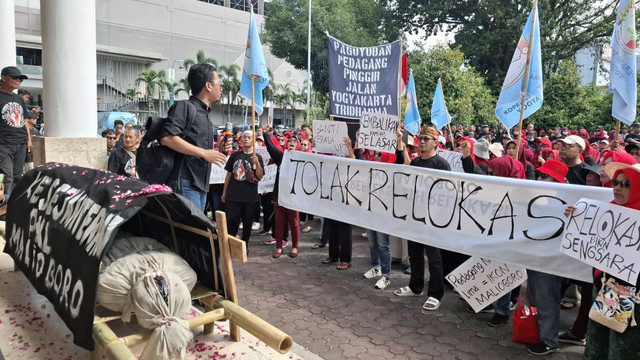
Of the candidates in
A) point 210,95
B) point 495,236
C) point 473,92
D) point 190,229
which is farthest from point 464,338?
point 473,92

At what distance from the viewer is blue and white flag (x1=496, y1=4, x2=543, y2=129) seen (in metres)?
6.03

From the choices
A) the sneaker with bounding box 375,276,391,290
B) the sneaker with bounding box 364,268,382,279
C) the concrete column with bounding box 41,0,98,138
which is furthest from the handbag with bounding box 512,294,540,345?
the concrete column with bounding box 41,0,98,138

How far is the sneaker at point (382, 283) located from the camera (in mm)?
5504

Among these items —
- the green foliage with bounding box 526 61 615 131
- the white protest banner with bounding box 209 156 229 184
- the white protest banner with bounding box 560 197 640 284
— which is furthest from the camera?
the green foliage with bounding box 526 61 615 131

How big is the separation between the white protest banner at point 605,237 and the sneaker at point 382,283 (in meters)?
2.37

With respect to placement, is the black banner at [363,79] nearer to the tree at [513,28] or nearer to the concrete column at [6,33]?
the concrete column at [6,33]

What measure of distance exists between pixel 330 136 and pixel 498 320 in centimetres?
334

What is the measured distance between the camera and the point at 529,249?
399 centimetres

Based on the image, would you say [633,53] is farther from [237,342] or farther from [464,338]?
[237,342]

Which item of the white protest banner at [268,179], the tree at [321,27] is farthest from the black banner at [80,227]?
the tree at [321,27]

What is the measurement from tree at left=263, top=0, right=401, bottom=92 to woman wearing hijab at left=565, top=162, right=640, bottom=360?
3246 cm

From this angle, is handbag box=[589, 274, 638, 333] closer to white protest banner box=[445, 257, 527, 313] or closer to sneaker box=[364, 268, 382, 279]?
white protest banner box=[445, 257, 527, 313]

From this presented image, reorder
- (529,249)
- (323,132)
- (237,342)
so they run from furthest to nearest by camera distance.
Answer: (323,132)
(529,249)
(237,342)

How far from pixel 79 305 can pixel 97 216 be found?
540 millimetres
